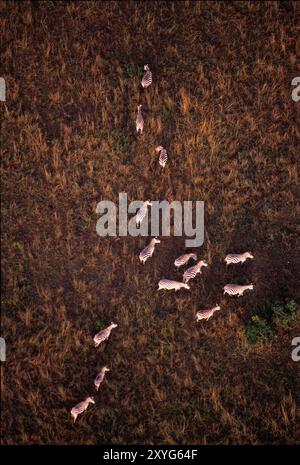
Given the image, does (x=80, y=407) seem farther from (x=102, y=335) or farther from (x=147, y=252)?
(x=147, y=252)

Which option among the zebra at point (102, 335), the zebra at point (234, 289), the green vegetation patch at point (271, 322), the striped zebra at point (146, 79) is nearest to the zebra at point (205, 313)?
the zebra at point (234, 289)

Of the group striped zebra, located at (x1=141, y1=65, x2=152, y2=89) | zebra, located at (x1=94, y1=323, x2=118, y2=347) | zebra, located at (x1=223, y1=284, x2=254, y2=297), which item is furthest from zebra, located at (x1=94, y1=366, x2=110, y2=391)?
striped zebra, located at (x1=141, y1=65, x2=152, y2=89)

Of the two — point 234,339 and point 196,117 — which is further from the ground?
point 196,117

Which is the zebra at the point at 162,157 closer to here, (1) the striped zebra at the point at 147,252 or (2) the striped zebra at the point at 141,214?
(2) the striped zebra at the point at 141,214

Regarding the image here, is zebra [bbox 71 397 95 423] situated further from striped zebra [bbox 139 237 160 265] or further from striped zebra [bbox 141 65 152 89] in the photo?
striped zebra [bbox 141 65 152 89]

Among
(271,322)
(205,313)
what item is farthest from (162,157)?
(271,322)

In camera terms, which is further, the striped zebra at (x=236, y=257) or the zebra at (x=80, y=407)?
the striped zebra at (x=236, y=257)

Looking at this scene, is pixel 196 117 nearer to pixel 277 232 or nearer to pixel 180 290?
pixel 277 232

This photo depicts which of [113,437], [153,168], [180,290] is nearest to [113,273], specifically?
[180,290]
